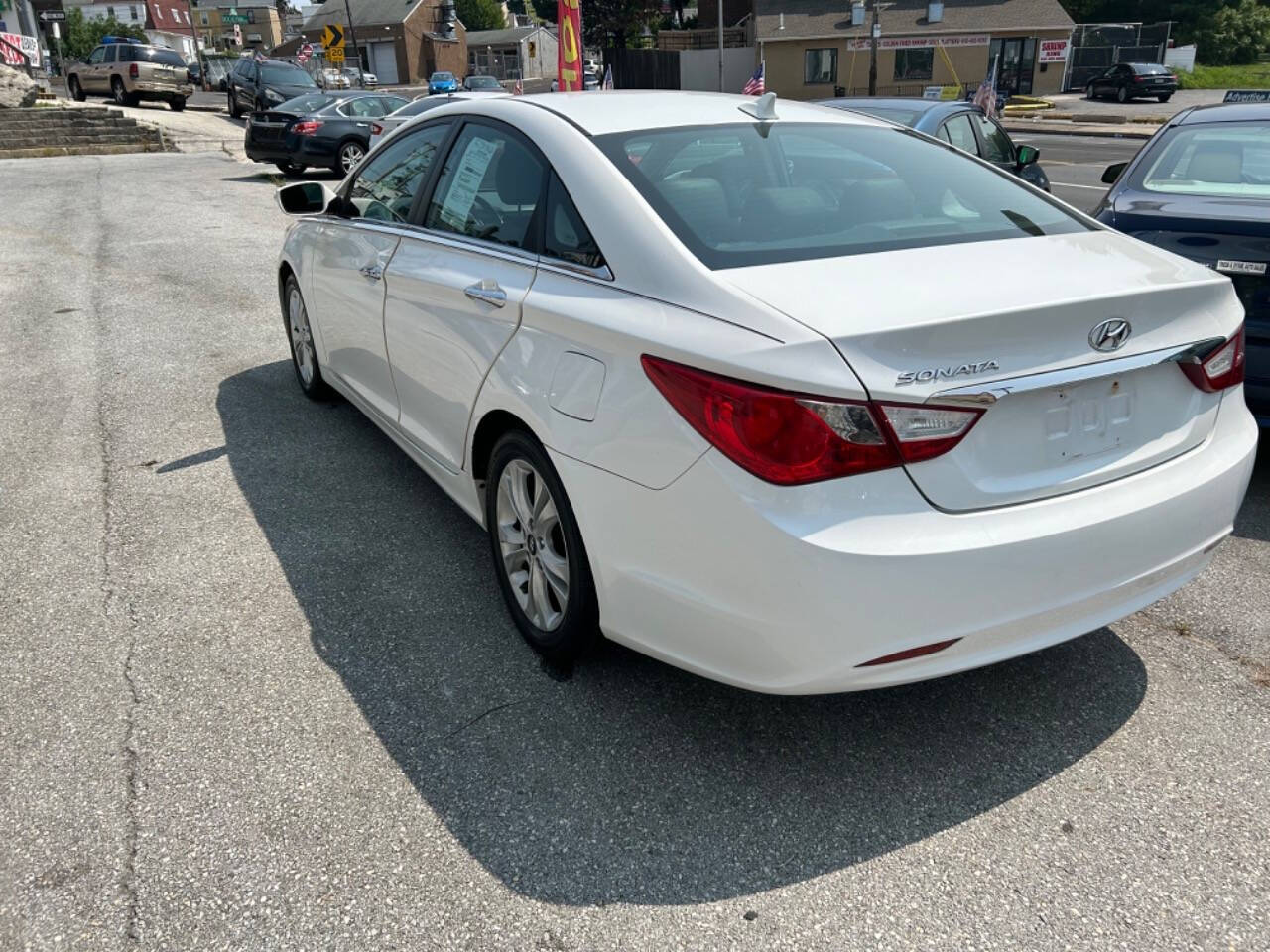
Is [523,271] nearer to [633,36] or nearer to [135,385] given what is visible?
[135,385]

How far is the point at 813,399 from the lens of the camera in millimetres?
2227

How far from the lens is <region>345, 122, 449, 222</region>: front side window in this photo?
408cm

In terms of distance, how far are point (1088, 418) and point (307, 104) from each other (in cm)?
1795

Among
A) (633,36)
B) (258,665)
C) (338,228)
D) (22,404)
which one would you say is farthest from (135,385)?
(633,36)

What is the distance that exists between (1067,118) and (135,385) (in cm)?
3495

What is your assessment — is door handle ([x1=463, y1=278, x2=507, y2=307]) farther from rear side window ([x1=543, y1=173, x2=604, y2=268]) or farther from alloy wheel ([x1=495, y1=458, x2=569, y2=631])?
alloy wheel ([x1=495, y1=458, x2=569, y2=631])

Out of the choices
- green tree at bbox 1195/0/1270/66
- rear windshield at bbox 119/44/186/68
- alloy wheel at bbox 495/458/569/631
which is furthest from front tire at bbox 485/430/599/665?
green tree at bbox 1195/0/1270/66

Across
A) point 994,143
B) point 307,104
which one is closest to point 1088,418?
point 994,143

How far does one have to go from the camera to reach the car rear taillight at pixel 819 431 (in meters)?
2.24

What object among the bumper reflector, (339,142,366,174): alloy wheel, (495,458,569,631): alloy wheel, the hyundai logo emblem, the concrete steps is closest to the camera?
the bumper reflector

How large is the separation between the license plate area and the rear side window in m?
1.24

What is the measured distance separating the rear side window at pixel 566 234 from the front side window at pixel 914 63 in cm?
5076

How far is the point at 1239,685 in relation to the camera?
312 centimetres

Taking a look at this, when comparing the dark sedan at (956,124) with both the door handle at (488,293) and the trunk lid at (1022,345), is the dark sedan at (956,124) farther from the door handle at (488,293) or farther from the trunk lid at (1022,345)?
the trunk lid at (1022,345)
